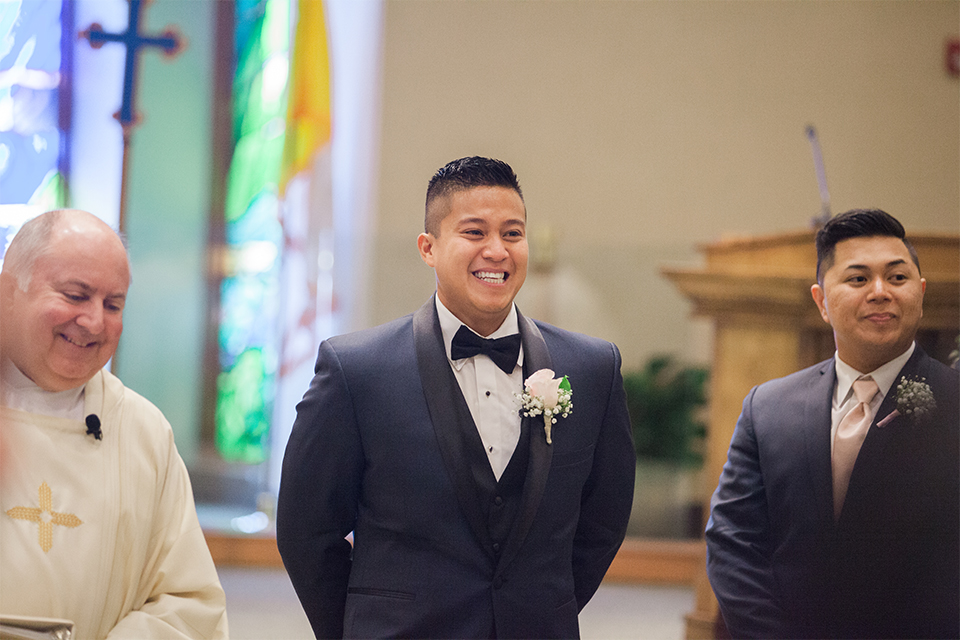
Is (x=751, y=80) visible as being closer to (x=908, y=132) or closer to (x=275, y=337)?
(x=908, y=132)

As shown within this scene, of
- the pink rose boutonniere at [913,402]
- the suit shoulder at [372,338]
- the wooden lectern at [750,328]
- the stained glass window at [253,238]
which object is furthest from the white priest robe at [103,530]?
the stained glass window at [253,238]

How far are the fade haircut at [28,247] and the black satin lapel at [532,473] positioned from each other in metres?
1.13

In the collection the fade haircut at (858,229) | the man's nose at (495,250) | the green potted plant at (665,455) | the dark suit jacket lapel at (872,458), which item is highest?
the fade haircut at (858,229)

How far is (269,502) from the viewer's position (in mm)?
5934

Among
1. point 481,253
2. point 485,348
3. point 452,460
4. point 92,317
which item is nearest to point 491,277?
point 481,253

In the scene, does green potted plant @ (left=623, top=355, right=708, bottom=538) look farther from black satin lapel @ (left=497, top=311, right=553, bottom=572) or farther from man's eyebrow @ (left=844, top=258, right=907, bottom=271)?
black satin lapel @ (left=497, top=311, right=553, bottom=572)

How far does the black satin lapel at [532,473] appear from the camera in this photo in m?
2.01

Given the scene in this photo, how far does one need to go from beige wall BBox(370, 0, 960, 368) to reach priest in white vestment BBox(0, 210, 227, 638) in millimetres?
5104

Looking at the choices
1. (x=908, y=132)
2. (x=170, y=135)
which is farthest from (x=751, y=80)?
(x=170, y=135)

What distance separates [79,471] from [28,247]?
0.52 metres

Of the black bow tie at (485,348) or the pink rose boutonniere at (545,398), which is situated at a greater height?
the black bow tie at (485,348)

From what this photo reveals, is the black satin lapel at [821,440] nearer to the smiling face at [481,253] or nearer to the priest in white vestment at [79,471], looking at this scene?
the smiling face at [481,253]

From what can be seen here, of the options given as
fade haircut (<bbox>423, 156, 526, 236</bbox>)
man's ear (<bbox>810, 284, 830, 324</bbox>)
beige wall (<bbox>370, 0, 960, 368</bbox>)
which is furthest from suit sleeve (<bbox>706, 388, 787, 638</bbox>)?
beige wall (<bbox>370, 0, 960, 368</bbox>)

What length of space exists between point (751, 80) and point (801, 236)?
3.58m
